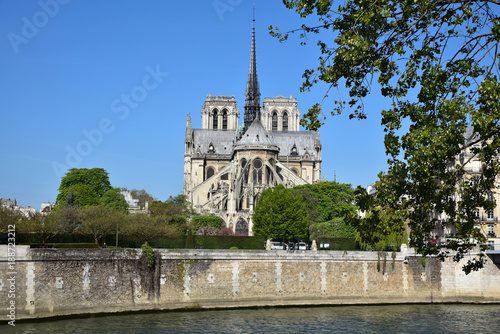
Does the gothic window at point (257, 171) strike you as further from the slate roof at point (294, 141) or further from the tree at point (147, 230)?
the tree at point (147, 230)

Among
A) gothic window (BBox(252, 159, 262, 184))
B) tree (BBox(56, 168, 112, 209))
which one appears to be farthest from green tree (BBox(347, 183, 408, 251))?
gothic window (BBox(252, 159, 262, 184))

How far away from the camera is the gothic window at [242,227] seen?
79.5m

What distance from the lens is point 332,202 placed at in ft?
252

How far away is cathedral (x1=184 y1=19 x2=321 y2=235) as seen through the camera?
85125mm

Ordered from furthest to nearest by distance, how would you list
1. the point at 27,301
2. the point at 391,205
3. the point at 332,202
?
the point at 332,202 → the point at 27,301 → the point at 391,205

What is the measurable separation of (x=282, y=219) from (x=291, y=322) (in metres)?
29.2

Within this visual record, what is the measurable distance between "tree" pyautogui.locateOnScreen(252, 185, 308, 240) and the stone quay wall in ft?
65.5

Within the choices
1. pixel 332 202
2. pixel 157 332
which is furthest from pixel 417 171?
pixel 332 202

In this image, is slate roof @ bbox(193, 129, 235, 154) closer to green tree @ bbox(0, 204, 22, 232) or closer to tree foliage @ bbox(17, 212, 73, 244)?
green tree @ bbox(0, 204, 22, 232)

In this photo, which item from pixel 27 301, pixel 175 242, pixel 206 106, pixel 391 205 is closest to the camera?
pixel 391 205

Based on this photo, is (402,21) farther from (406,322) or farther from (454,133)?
(406,322)

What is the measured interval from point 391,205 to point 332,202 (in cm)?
6338

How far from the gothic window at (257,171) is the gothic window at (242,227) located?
796 centimetres

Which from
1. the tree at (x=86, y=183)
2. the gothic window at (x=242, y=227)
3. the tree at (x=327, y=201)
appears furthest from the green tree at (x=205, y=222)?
the tree at (x=86, y=183)
